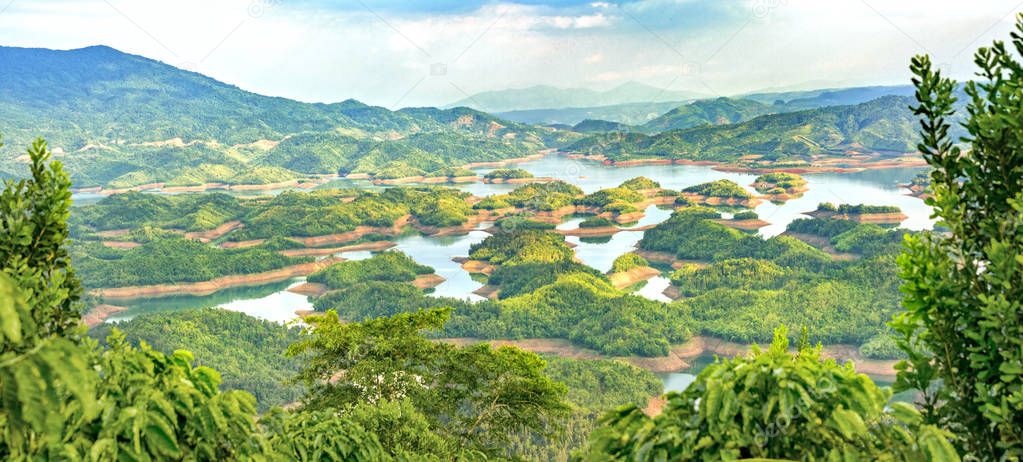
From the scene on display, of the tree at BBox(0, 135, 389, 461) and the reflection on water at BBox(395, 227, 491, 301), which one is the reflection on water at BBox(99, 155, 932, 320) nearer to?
the reflection on water at BBox(395, 227, 491, 301)

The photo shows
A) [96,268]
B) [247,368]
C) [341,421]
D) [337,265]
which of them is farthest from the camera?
[96,268]

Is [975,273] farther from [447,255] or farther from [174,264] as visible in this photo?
[174,264]

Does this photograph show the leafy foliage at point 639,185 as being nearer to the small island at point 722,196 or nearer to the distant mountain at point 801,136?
the small island at point 722,196

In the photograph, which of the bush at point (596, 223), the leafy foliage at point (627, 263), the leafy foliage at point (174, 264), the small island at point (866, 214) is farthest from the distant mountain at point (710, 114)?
the leafy foliage at point (174, 264)

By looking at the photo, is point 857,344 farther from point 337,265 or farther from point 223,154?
point 223,154

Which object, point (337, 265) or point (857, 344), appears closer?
point (857, 344)

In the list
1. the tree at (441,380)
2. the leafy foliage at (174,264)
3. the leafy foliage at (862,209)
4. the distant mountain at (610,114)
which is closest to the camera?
the tree at (441,380)

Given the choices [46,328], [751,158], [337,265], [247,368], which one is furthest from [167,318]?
[751,158]
